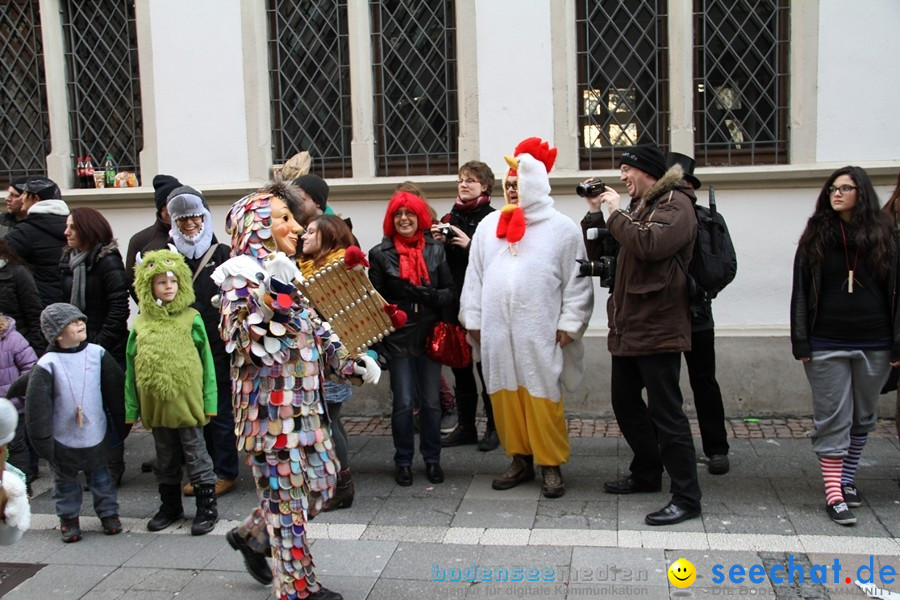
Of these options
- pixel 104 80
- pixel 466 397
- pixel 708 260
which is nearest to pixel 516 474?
pixel 466 397

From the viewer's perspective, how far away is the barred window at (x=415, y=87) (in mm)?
7801

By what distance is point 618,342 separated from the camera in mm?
5266

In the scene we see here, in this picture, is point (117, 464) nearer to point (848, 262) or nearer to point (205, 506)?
point (205, 506)

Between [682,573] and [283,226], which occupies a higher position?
[283,226]

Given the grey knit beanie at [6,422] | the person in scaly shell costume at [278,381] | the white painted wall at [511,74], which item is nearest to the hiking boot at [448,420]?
the white painted wall at [511,74]

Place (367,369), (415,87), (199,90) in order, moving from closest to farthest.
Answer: (367,369), (415,87), (199,90)

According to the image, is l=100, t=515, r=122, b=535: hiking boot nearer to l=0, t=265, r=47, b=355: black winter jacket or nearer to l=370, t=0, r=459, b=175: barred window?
l=0, t=265, r=47, b=355: black winter jacket

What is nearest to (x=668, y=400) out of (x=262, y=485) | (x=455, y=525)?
(x=455, y=525)

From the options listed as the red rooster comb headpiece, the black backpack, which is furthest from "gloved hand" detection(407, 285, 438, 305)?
the black backpack

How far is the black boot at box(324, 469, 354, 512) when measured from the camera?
18.2ft

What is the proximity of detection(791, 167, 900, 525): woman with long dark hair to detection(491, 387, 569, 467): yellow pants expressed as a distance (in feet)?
4.66

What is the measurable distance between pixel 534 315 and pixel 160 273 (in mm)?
2139

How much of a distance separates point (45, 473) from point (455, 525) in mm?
3294

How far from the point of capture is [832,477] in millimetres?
5098
